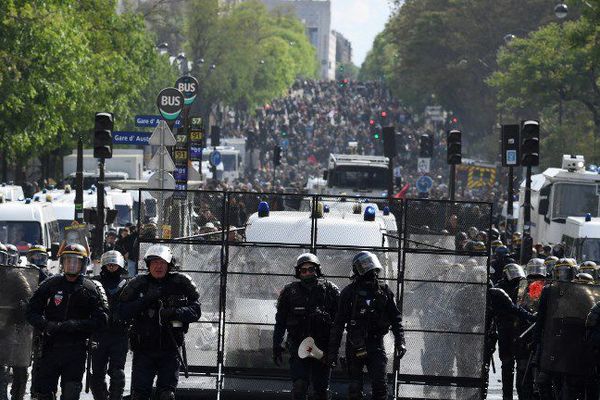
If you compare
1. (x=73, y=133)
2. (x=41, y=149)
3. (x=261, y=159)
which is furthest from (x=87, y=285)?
(x=261, y=159)

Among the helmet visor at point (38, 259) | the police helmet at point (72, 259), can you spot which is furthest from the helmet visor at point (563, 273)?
the police helmet at point (72, 259)

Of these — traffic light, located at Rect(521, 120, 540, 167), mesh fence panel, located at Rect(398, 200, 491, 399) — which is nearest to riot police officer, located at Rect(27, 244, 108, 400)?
mesh fence panel, located at Rect(398, 200, 491, 399)

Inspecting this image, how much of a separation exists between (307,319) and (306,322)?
Answer: 0.03 meters

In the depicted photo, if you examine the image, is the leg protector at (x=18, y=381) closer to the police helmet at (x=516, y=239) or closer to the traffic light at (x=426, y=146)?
the police helmet at (x=516, y=239)

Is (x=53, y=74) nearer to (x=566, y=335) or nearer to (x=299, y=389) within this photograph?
(x=299, y=389)

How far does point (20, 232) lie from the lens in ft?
95.2

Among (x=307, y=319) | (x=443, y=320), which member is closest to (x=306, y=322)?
(x=307, y=319)

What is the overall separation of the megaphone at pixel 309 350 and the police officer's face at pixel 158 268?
158 cm

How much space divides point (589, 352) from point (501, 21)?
76906 mm

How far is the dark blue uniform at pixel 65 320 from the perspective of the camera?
1336 cm

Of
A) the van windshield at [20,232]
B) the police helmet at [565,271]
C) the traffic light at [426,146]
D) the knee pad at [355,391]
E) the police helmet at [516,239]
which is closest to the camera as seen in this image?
the knee pad at [355,391]

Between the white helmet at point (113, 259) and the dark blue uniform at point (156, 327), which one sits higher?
the white helmet at point (113, 259)

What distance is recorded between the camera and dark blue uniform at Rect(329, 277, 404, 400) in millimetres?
14000

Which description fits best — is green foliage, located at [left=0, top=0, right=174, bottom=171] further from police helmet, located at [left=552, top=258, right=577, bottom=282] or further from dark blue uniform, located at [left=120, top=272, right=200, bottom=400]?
dark blue uniform, located at [left=120, top=272, right=200, bottom=400]
